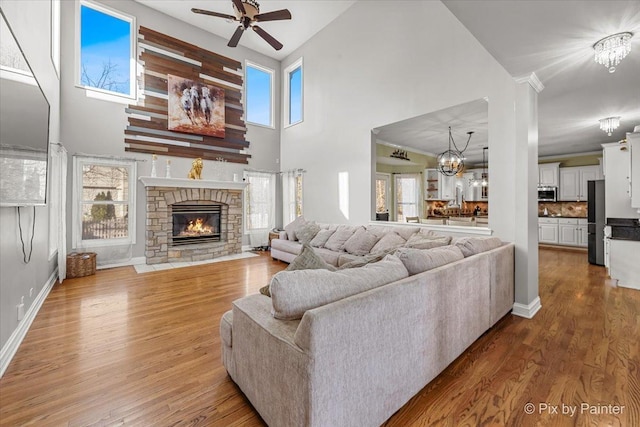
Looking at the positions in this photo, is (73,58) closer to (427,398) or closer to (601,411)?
(427,398)

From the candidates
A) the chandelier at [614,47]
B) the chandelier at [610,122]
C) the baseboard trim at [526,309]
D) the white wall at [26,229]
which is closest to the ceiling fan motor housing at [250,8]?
the white wall at [26,229]

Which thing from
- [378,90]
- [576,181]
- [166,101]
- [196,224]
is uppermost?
[166,101]

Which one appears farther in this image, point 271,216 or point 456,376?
point 271,216

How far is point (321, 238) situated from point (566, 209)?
7734mm

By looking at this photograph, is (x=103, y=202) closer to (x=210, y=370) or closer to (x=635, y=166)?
(x=210, y=370)

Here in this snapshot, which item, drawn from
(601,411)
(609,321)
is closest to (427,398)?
(601,411)

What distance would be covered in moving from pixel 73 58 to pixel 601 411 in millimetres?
7955

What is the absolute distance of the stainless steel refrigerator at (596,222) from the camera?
5363 millimetres

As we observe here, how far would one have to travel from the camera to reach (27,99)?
2.20 m

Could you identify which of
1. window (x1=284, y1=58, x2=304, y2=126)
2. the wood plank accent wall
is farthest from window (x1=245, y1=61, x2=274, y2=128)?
window (x1=284, y1=58, x2=304, y2=126)

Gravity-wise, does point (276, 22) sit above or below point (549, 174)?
above

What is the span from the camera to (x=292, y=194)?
278 inches

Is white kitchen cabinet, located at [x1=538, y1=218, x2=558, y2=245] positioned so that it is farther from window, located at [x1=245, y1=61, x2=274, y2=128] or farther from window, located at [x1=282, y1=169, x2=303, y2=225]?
window, located at [x1=245, y1=61, x2=274, y2=128]

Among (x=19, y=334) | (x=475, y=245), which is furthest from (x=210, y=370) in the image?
(x=475, y=245)
